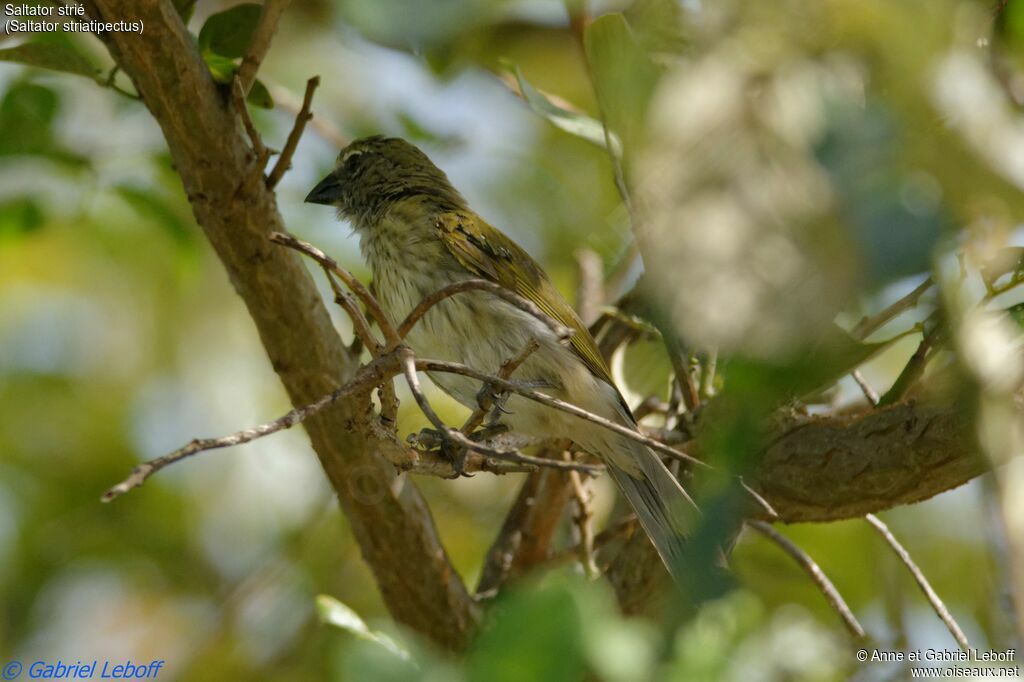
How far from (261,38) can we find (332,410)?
1.04 m

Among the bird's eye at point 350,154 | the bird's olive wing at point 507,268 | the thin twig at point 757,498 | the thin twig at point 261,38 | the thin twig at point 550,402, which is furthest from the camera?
the bird's eye at point 350,154

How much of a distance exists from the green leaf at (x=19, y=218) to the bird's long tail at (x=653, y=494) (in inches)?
81.9

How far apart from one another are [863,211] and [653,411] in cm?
265

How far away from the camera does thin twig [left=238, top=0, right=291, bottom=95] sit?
2.86m

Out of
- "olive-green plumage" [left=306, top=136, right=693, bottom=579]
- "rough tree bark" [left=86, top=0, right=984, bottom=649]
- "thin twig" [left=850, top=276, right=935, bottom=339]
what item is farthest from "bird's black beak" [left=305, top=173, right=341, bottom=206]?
"thin twig" [left=850, top=276, right=935, bottom=339]

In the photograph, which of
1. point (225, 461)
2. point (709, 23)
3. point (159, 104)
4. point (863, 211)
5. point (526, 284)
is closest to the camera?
point (863, 211)

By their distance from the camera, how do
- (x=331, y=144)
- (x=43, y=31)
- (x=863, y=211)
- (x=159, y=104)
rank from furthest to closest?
(x=331, y=144) → (x=43, y=31) → (x=159, y=104) → (x=863, y=211)

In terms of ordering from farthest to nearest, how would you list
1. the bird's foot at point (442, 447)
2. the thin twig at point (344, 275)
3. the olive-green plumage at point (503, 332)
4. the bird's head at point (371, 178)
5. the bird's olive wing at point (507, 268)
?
the bird's head at point (371, 178) < the bird's olive wing at point (507, 268) < the olive-green plumage at point (503, 332) < the bird's foot at point (442, 447) < the thin twig at point (344, 275)

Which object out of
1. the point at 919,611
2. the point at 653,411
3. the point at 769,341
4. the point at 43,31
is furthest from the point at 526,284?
the point at 769,341

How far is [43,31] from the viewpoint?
125 inches

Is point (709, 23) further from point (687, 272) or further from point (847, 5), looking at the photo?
point (687, 272)

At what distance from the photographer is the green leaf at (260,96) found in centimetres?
314

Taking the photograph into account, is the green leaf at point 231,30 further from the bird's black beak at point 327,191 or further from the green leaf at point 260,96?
the bird's black beak at point 327,191

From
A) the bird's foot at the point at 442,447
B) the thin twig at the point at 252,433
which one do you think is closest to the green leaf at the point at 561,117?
the bird's foot at the point at 442,447
